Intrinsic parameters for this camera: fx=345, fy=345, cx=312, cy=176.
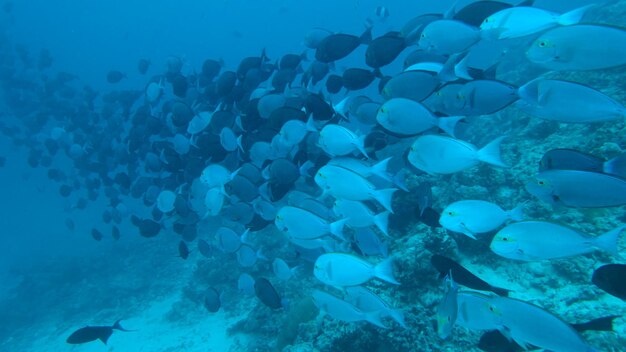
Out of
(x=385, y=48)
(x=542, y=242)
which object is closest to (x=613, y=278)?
(x=542, y=242)

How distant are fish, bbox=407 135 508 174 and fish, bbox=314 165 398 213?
46 centimetres

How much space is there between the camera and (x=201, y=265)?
12.1 meters

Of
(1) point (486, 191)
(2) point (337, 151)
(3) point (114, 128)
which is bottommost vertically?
(1) point (486, 191)

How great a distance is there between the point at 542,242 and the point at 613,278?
489mm

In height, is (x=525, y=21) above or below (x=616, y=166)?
above

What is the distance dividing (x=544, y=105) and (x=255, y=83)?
5302mm

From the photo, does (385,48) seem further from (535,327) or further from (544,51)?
(535,327)

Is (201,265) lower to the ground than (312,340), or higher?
higher

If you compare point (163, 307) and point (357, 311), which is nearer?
point (357, 311)

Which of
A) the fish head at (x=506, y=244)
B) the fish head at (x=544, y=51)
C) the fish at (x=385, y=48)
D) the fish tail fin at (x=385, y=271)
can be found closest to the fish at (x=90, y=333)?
the fish tail fin at (x=385, y=271)

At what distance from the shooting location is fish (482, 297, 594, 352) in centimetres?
232

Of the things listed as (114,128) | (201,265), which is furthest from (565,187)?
(114,128)

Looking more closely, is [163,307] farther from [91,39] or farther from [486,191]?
[91,39]

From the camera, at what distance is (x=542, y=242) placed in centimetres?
285
